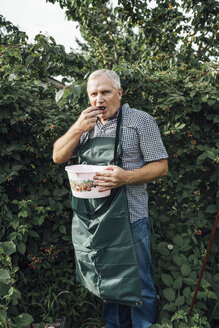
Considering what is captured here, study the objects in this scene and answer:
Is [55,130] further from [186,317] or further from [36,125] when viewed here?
[186,317]

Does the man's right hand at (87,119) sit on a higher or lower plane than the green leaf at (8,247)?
higher

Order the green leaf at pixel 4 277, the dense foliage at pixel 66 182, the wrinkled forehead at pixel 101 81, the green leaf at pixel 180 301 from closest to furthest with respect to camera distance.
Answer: the green leaf at pixel 4 277, the wrinkled forehead at pixel 101 81, the green leaf at pixel 180 301, the dense foliage at pixel 66 182

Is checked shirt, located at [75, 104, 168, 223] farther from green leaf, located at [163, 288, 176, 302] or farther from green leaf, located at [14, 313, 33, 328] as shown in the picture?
green leaf, located at [14, 313, 33, 328]

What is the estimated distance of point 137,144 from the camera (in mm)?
Answer: 1501

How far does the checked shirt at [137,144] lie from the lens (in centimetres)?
147

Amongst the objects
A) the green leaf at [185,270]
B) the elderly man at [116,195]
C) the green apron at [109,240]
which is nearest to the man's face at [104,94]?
the elderly man at [116,195]

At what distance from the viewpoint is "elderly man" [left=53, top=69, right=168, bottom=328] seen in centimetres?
146

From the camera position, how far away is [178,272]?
1.89 metres

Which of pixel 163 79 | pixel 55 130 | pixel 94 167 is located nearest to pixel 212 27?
pixel 163 79

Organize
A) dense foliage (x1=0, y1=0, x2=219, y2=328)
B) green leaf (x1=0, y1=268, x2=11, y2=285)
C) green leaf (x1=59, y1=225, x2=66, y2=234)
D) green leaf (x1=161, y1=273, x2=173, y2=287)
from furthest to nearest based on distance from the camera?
green leaf (x1=59, y1=225, x2=66, y2=234) < dense foliage (x1=0, y1=0, x2=219, y2=328) < green leaf (x1=161, y1=273, x2=173, y2=287) < green leaf (x1=0, y1=268, x2=11, y2=285)

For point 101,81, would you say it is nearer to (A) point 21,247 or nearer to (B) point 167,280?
(A) point 21,247

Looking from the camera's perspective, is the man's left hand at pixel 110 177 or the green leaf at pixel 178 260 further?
the green leaf at pixel 178 260

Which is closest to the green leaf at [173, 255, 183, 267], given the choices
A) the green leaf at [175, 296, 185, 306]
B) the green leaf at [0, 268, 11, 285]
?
the green leaf at [175, 296, 185, 306]

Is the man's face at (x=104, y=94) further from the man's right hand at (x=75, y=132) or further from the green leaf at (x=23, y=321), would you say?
the green leaf at (x=23, y=321)
